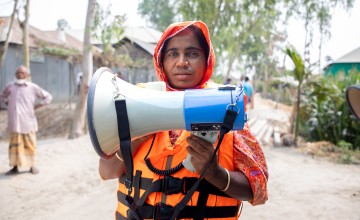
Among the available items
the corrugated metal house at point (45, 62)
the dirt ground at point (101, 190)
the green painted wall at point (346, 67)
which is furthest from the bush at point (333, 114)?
the corrugated metal house at point (45, 62)

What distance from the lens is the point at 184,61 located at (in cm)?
135

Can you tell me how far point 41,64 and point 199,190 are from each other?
15400mm

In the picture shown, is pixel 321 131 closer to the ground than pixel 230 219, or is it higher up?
closer to the ground

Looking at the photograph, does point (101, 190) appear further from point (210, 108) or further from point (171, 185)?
point (210, 108)

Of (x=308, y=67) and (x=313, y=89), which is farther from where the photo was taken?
(x=313, y=89)

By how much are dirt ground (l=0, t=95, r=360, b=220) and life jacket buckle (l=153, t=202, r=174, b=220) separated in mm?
2636

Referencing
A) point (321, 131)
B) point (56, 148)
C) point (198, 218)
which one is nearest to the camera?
point (198, 218)

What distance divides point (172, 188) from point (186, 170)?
0.08 m

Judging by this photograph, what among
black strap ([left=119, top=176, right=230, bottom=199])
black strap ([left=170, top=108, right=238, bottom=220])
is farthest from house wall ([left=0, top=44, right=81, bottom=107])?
black strap ([left=170, top=108, right=238, bottom=220])

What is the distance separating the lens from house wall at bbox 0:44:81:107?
13199 millimetres

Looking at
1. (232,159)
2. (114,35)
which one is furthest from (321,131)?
(232,159)

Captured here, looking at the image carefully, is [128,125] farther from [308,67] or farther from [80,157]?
[308,67]

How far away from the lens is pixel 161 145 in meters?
1.32

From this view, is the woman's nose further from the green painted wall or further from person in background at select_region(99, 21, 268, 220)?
the green painted wall
